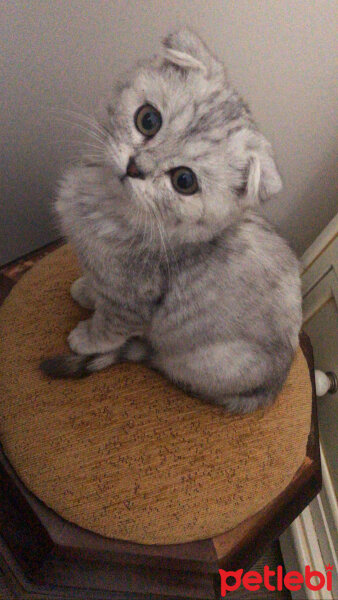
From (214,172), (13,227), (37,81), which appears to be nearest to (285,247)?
(214,172)

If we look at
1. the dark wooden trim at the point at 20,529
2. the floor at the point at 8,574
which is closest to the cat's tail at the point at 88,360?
the dark wooden trim at the point at 20,529

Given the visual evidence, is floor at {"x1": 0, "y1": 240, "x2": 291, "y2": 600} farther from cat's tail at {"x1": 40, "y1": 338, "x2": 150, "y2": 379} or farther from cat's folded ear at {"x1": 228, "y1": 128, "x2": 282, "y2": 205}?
cat's folded ear at {"x1": 228, "y1": 128, "x2": 282, "y2": 205}

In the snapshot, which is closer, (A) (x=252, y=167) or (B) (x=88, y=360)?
(A) (x=252, y=167)

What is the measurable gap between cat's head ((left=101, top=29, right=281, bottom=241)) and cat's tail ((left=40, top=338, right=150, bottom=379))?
342 mm

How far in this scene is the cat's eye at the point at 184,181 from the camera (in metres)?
0.59

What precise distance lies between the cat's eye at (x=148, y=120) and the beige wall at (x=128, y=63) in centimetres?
42

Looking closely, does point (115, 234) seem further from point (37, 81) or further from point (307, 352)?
point (307, 352)

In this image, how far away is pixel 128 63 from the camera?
96 cm

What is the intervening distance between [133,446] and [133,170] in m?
0.51

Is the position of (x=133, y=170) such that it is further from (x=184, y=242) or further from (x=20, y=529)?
(x=20, y=529)

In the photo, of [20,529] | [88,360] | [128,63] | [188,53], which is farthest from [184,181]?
[20,529]

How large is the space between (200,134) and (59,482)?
25.3 inches

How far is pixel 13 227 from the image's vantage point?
1268mm

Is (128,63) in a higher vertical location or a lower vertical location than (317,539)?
higher
